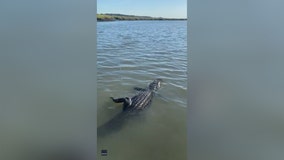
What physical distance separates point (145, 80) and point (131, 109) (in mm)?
161

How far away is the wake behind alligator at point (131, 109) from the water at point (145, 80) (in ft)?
0.07

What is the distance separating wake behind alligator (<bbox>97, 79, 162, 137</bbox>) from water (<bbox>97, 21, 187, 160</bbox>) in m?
0.02

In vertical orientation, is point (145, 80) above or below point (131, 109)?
above

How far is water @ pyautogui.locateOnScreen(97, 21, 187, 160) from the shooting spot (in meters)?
1.32

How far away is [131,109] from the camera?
1.33 metres

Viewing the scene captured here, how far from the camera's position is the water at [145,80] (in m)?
1.32

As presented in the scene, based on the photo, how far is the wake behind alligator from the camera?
4.32 ft

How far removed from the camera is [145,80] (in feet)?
4.45
